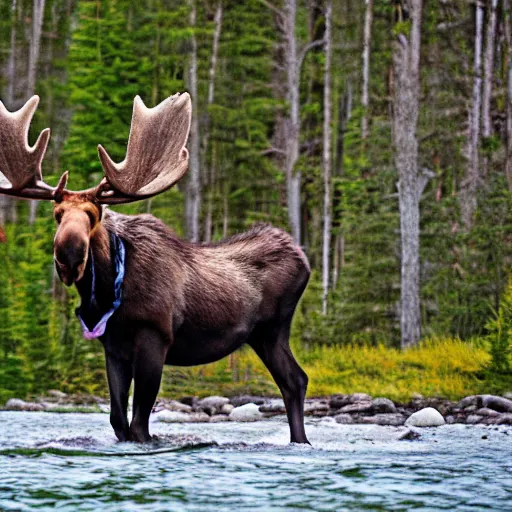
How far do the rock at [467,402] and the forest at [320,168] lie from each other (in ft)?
2.52

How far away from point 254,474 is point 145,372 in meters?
1.47

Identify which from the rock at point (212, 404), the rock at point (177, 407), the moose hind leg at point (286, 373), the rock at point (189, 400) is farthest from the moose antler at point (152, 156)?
the rock at point (189, 400)

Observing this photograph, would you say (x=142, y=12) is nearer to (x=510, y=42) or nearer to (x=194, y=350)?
(x=510, y=42)

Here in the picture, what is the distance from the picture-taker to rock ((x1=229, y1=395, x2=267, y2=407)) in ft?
40.4

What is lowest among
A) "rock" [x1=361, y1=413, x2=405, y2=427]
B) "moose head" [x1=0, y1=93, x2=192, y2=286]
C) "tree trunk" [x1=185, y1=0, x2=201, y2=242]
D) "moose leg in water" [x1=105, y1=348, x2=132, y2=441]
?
"rock" [x1=361, y1=413, x2=405, y2=427]

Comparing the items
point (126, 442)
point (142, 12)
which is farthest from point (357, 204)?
point (126, 442)

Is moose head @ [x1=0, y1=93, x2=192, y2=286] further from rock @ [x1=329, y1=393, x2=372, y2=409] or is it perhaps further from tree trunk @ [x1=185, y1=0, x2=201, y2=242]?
tree trunk @ [x1=185, y1=0, x2=201, y2=242]

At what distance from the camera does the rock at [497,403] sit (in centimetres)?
1055

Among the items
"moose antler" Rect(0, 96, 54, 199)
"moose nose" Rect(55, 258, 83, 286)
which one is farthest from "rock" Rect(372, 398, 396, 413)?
"moose nose" Rect(55, 258, 83, 286)

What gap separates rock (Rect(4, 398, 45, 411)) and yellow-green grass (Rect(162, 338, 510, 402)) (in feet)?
6.96

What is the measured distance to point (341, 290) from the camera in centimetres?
1750

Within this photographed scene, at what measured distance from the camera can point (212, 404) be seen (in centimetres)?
1208

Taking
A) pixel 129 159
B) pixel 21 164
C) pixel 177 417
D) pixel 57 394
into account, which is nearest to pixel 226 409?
pixel 177 417

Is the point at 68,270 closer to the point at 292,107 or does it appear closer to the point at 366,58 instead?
the point at 292,107
